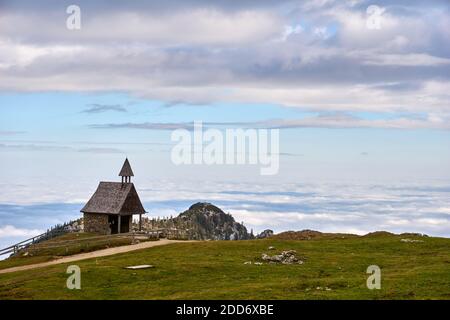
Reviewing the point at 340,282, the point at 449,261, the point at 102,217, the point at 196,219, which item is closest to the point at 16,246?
the point at 102,217

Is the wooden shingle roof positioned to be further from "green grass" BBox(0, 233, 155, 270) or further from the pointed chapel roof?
"green grass" BBox(0, 233, 155, 270)

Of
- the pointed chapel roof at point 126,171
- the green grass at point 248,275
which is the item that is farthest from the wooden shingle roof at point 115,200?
the green grass at point 248,275

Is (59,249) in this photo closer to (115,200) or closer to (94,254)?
(94,254)

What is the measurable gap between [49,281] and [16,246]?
30560 millimetres

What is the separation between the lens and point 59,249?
77.4m

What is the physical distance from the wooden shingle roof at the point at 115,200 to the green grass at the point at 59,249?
10.8 m

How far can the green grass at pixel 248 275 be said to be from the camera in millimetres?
44938

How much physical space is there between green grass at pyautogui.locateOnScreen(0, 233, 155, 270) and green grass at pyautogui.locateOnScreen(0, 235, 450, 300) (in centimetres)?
899

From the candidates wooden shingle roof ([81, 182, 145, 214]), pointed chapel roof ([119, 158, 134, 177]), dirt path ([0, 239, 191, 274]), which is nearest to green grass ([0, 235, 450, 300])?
dirt path ([0, 239, 191, 274])

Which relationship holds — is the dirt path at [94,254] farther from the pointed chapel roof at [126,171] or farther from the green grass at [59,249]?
the pointed chapel roof at [126,171]

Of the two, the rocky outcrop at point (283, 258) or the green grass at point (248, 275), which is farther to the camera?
the rocky outcrop at point (283, 258)

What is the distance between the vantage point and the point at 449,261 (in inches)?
2339
